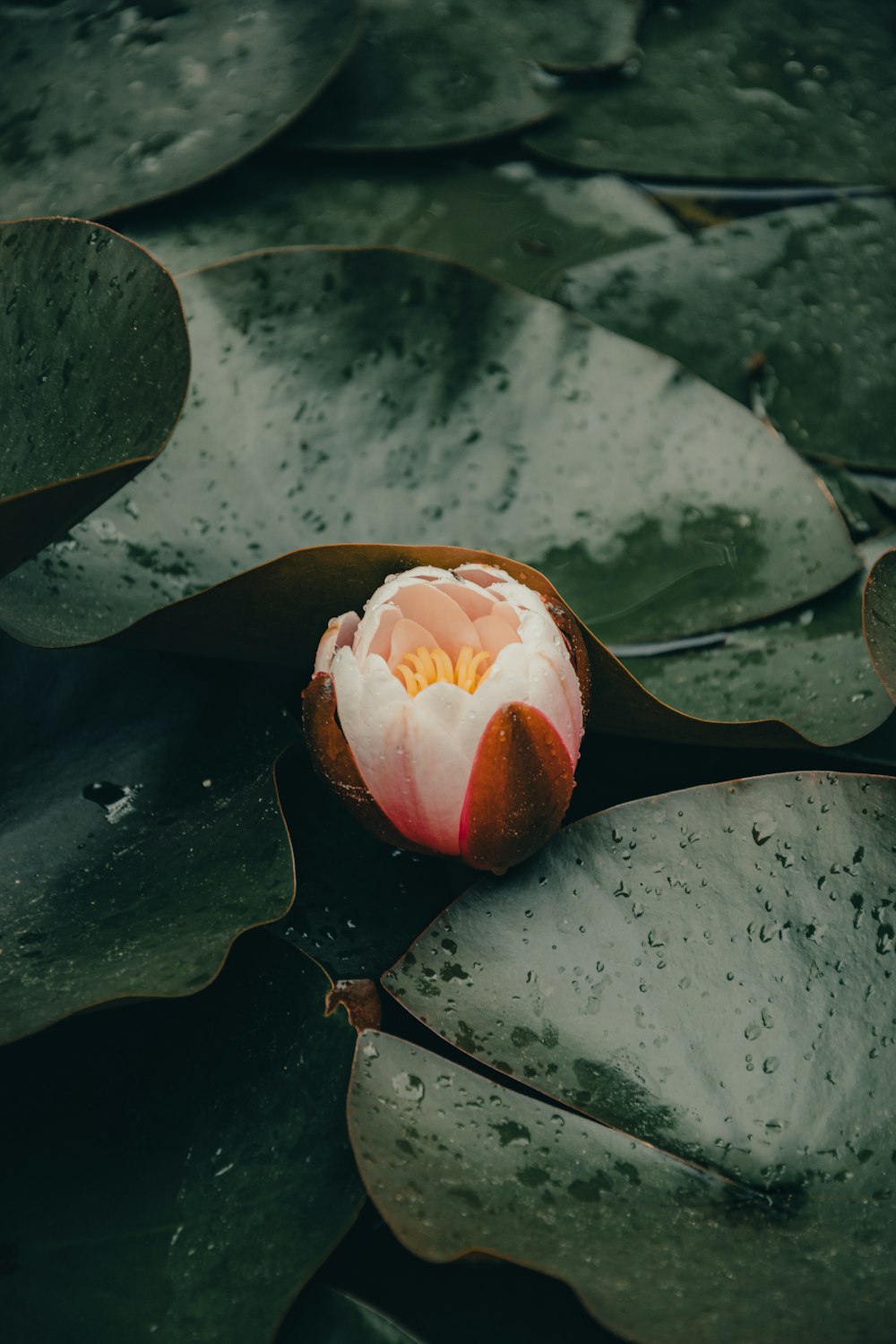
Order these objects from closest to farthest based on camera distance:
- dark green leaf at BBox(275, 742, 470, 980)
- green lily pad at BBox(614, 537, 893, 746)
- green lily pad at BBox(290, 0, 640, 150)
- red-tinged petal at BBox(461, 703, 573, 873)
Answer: red-tinged petal at BBox(461, 703, 573, 873) → dark green leaf at BBox(275, 742, 470, 980) → green lily pad at BBox(614, 537, 893, 746) → green lily pad at BBox(290, 0, 640, 150)

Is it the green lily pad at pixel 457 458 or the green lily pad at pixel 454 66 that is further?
the green lily pad at pixel 454 66

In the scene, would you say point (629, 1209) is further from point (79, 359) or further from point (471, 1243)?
point (79, 359)

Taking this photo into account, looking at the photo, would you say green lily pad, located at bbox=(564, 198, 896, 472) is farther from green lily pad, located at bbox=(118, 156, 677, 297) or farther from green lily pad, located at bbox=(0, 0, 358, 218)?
green lily pad, located at bbox=(0, 0, 358, 218)

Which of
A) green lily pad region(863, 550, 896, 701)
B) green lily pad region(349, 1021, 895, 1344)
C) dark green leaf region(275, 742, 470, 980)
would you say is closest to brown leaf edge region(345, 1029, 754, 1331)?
green lily pad region(349, 1021, 895, 1344)

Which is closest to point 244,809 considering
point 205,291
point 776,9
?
point 205,291

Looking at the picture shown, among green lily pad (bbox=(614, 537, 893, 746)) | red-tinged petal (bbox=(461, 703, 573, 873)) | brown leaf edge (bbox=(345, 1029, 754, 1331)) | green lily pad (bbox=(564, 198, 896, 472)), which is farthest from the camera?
green lily pad (bbox=(564, 198, 896, 472))

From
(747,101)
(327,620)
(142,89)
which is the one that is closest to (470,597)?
(327,620)

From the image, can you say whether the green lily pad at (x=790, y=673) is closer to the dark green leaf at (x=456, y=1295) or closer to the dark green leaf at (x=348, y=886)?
the dark green leaf at (x=348, y=886)

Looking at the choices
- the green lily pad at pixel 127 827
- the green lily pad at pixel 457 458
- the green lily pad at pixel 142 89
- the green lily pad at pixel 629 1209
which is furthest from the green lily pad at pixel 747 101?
the green lily pad at pixel 629 1209
